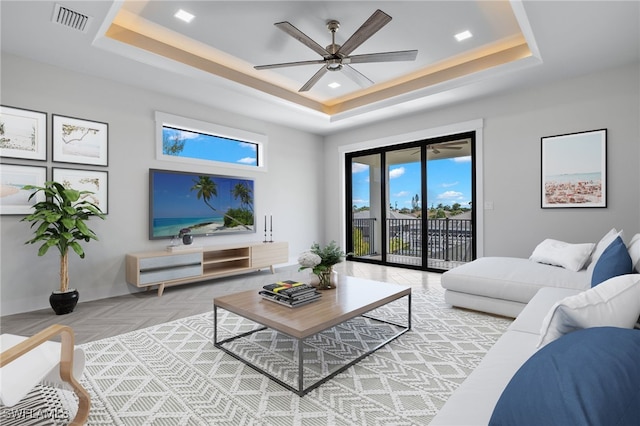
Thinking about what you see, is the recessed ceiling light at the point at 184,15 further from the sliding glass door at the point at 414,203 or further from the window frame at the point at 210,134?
the sliding glass door at the point at 414,203

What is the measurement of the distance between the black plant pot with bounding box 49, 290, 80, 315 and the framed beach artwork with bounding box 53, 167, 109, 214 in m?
1.06

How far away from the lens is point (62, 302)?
319 cm

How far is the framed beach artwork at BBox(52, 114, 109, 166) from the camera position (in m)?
3.55

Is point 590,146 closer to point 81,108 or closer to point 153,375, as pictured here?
point 153,375

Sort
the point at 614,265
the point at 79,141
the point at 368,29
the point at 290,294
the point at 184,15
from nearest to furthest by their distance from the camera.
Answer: the point at 614,265
the point at 290,294
the point at 368,29
the point at 184,15
the point at 79,141

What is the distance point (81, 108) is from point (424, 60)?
4153 millimetres

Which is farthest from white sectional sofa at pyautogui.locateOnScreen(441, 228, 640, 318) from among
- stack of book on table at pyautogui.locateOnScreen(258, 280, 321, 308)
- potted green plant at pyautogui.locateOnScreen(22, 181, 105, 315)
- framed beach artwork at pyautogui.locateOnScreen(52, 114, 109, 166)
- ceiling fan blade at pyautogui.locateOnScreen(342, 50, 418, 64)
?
framed beach artwork at pyautogui.locateOnScreen(52, 114, 109, 166)

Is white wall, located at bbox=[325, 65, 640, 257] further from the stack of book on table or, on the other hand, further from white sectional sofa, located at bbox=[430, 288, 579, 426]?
the stack of book on table

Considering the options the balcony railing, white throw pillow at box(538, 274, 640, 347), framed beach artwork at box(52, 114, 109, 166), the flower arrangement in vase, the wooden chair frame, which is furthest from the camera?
the balcony railing

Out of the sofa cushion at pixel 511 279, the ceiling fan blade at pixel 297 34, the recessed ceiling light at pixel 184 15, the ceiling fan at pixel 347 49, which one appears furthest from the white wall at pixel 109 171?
the sofa cushion at pixel 511 279

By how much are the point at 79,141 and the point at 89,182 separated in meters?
0.48

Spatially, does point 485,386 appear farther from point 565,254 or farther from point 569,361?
point 565,254

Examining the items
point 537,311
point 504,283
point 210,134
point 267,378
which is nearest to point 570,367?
point 537,311

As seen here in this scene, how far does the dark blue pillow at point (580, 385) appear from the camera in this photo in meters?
0.57
